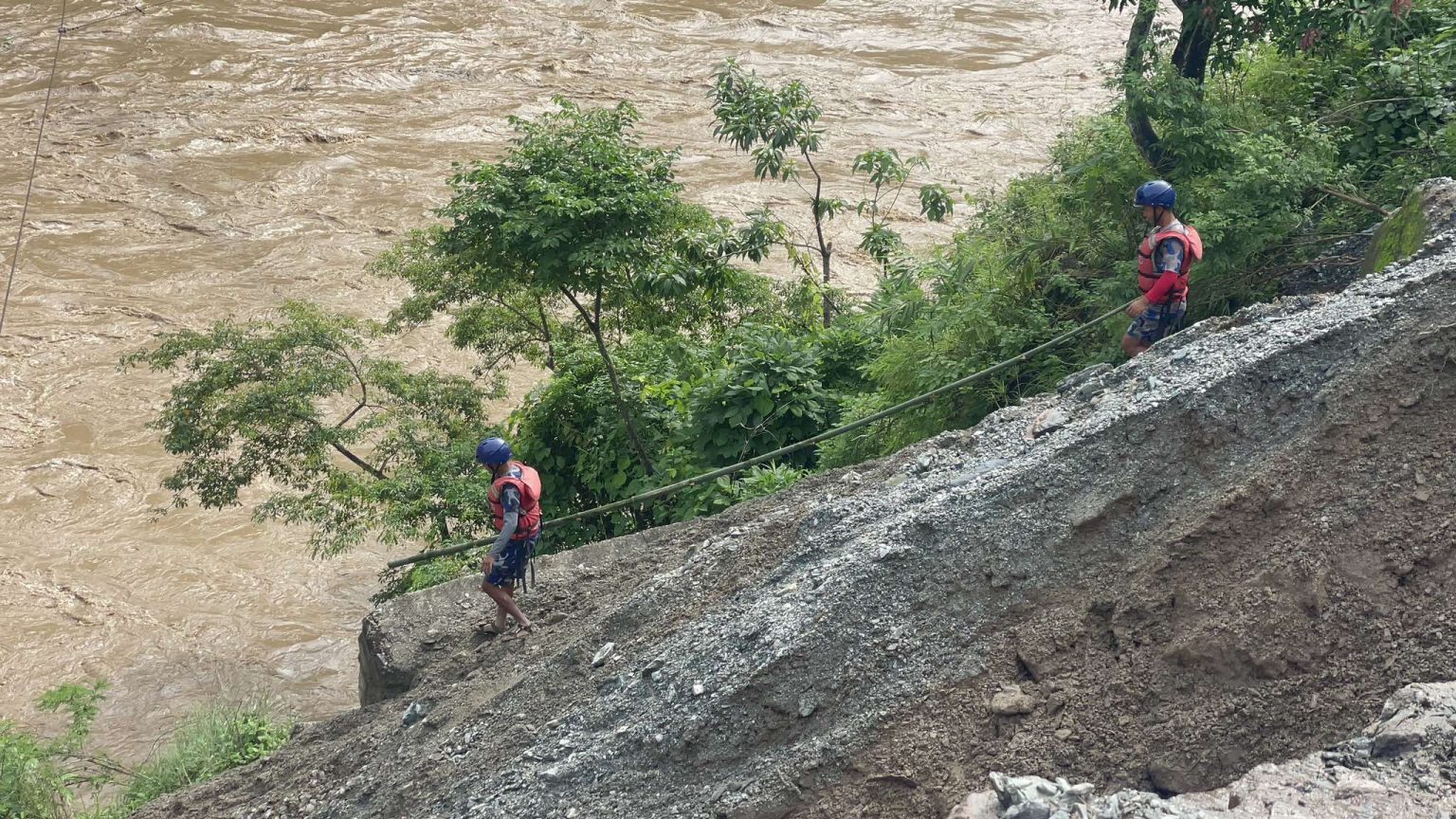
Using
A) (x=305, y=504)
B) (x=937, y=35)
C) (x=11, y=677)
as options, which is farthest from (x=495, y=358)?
(x=937, y=35)

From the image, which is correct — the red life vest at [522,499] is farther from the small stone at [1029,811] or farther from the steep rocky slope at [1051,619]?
the small stone at [1029,811]

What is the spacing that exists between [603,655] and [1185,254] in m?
3.72

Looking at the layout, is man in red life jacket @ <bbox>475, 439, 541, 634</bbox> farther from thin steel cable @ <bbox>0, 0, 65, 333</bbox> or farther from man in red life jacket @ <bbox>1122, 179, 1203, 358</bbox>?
thin steel cable @ <bbox>0, 0, 65, 333</bbox>

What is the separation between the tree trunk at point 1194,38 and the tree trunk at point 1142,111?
24 centimetres

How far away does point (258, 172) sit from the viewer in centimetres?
2466

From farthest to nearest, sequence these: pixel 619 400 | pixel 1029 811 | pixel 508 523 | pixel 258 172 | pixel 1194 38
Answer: pixel 258 172, pixel 619 400, pixel 1194 38, pixel 508 523, pixel 1029 811

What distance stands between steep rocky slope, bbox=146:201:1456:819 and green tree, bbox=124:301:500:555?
5.28 m

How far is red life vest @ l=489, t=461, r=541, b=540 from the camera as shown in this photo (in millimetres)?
6809

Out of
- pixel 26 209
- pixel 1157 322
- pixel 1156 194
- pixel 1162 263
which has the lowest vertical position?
pixel 26 209

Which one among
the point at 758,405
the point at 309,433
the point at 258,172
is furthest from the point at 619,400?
the point at 258,172

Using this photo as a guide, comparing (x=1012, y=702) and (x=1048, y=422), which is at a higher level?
(x=1048, y=422)

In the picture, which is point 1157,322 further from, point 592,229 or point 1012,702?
point 592,229

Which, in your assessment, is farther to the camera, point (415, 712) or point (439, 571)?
point (439, 571)

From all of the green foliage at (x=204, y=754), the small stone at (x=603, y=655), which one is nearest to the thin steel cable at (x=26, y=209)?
the green foliage at (x=204, y=754)
